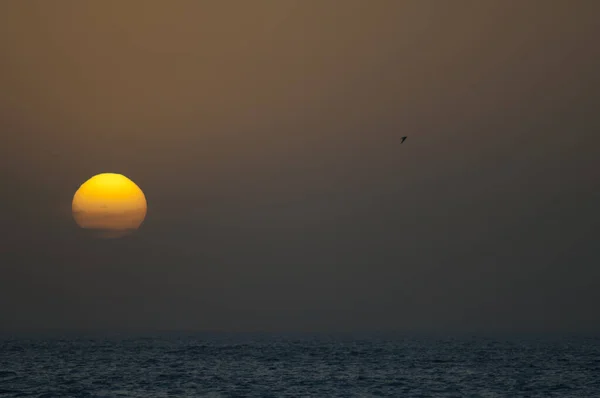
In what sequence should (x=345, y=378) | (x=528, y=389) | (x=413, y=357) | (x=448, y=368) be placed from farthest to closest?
(x=413, y=357) → (x=448, y=368) → (x=345, y=378) → (x=528, y=389)

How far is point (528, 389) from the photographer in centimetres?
8788

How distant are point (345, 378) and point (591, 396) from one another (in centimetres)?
2724

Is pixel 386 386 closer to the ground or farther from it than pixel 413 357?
closer to the ground

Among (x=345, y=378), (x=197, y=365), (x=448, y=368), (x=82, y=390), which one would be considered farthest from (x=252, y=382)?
(x=448, y=368)

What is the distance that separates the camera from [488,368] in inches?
4523

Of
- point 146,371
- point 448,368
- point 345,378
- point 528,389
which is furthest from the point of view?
point 448,368

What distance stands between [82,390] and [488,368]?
57.0 m

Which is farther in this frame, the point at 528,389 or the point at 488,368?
the point at 488,368

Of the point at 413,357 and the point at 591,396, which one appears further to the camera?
the point at 413,357

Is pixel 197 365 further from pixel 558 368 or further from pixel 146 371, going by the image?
pixel 558 368

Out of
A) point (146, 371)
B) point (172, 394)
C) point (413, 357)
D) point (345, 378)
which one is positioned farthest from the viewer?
point (413, 357)

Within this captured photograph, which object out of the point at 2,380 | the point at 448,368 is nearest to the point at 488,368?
the point at 448,368

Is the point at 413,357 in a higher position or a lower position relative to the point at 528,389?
higher

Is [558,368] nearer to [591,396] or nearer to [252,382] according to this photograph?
[591,396]
